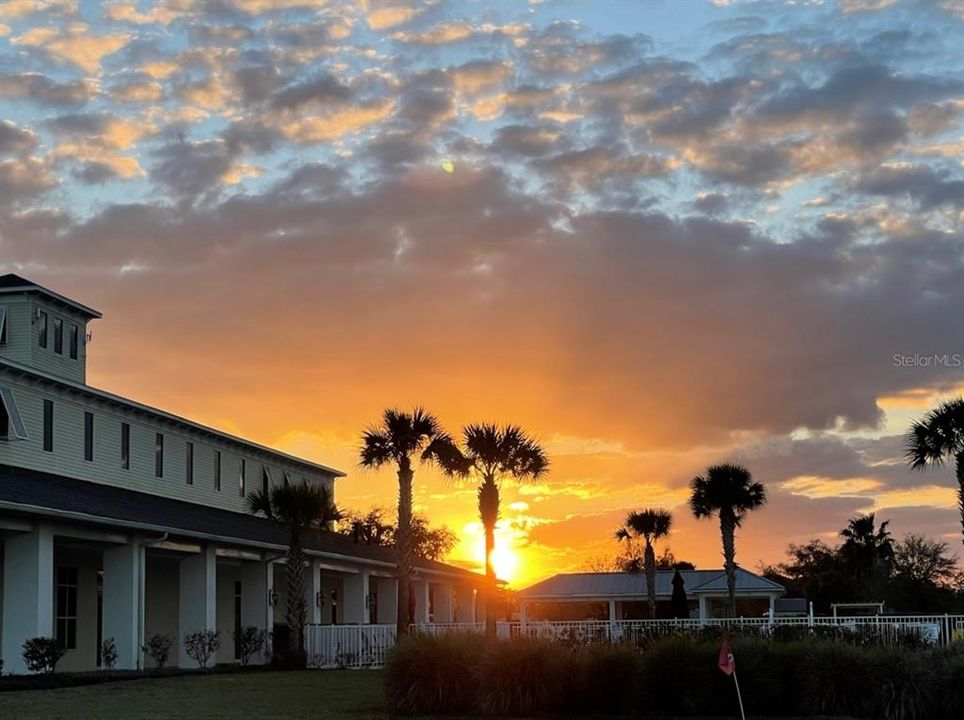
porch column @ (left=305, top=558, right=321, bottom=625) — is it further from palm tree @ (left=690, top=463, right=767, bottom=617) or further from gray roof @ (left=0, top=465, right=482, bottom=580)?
palm tree @ (left=690, top=463, right=767, bottom=617)

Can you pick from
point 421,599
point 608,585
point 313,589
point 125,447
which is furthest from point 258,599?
point 608,585

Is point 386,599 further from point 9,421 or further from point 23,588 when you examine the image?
point 23,588

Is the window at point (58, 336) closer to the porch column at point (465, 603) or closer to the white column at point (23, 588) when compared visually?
the white column at point (23, 588)

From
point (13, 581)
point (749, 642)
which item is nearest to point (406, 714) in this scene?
point (749, 642)

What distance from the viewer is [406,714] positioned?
21.3m

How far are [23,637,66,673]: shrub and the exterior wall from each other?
11407mm

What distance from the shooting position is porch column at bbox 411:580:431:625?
58.8 meters

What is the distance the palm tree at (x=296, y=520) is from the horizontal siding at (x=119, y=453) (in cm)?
429

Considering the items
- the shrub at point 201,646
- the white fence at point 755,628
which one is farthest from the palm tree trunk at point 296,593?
the white fence at point 755,628

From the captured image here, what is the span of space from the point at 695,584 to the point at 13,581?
53244mm

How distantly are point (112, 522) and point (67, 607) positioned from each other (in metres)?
6.40

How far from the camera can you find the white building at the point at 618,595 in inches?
2825

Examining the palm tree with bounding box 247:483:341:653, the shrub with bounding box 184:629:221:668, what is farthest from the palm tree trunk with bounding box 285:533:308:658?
the shrub with bounding box 184:629:221:668

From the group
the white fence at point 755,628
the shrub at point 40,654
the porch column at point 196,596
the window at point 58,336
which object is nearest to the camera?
the white fence at point 755,628
